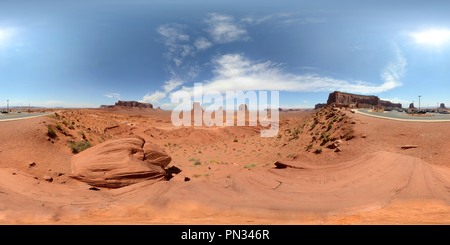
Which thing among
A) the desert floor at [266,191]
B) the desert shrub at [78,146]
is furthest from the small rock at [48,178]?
the desert shrub at [78,146]

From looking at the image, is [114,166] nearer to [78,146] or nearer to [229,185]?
[229,185]

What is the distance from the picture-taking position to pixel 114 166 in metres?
12.2

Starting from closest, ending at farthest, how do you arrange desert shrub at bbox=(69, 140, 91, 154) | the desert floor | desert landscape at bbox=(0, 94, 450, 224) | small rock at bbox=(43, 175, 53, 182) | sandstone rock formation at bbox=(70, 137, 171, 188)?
the desert floor → desert landscape at bbox=(0, 94, 450, 224) → sandstone rock formation at bbox=(70, 137, 171, 188) → small rock at bbox=(43, 175, 53, 182) → desert shrub at bbox=(69, 140, 91, 154)

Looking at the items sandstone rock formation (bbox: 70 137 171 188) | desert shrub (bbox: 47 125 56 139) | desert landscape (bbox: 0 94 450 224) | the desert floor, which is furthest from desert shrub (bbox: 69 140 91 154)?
sandstone rock formation (bbox: 70 137 171 188)

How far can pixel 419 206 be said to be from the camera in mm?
8375

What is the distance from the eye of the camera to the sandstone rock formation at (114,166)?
1161 centimetres

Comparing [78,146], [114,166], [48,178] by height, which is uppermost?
[78,146]

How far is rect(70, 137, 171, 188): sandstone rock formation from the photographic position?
11.6m

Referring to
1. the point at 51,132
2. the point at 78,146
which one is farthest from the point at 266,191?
the point at 51,132

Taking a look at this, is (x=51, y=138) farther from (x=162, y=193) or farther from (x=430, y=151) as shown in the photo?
(x=430, y=151)

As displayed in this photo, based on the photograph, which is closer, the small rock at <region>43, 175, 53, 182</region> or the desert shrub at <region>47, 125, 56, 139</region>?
the small rock at <region>43, 175, 53, 182</region>

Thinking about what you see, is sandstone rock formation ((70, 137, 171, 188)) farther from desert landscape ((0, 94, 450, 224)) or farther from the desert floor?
the desert floor
